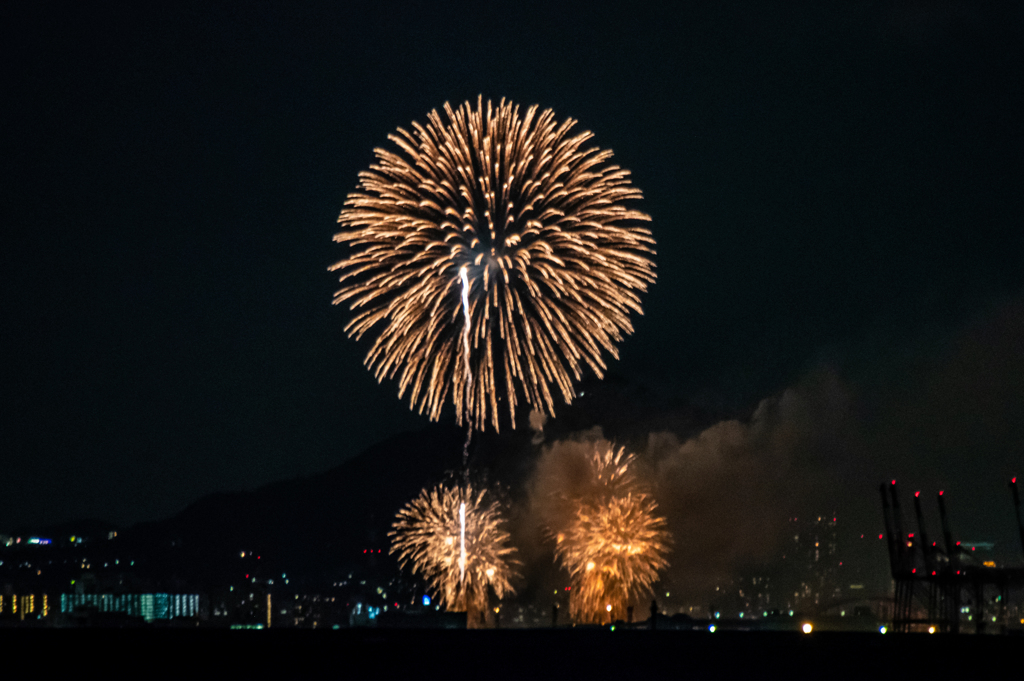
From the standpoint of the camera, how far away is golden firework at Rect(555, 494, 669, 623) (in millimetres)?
77625

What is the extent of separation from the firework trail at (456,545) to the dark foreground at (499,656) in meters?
31.0

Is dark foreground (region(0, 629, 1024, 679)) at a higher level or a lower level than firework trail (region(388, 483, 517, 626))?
lower

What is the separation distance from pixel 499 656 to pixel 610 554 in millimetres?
52932

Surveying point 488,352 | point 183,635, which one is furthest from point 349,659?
point 488,352

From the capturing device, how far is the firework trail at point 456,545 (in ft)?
220

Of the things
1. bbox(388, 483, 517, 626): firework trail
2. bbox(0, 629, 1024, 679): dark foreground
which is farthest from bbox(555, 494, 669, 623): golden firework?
bbox(0, 629, 1024, 679): dark foreground

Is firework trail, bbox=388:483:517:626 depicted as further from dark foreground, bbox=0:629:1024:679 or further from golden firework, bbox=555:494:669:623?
dark foreground, bbox=0:629:1024:679

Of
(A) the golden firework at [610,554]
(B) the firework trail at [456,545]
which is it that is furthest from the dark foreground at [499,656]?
(A) the golden firework at [610,554]

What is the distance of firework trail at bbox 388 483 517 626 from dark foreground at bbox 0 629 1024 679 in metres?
31.0

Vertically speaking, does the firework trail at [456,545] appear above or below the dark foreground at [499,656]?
above

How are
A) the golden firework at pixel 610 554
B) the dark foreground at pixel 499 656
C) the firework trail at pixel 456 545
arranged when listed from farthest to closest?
the golden firework at pixel 610 554 → the firework trail at pixel 456 545 → the dark foreground at pixel 499 656

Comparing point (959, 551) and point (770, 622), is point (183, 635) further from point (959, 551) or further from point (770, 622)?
point (959, 551)

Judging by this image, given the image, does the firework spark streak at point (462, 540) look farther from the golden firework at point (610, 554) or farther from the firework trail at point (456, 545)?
the golden firework at point (610, 554)

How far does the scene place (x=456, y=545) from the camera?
69.2m
